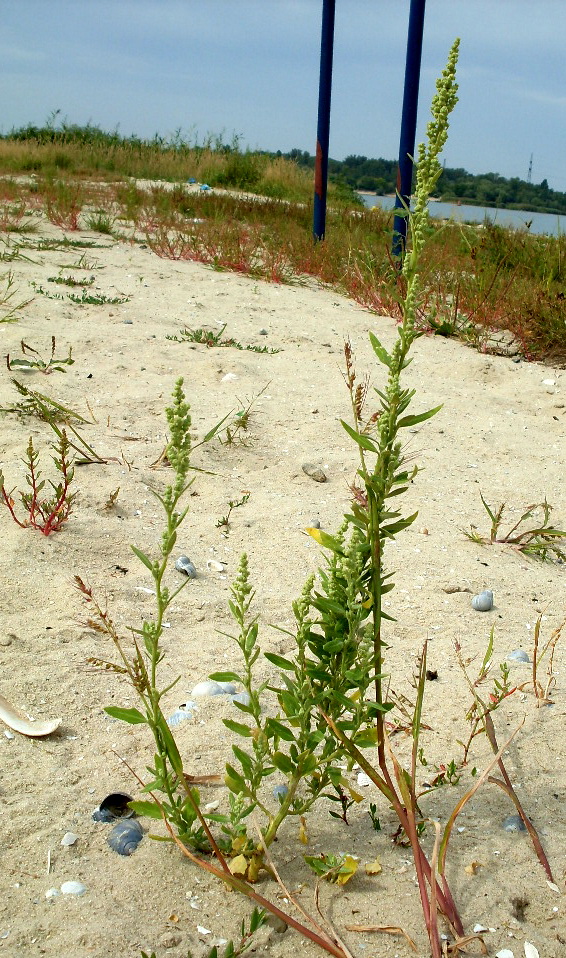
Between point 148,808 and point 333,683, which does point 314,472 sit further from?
point 148,808

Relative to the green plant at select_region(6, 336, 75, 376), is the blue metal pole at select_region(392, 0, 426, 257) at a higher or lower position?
higher

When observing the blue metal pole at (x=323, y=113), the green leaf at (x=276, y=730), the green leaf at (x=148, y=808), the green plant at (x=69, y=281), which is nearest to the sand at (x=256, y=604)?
the green leaf at (x=148, y=808)

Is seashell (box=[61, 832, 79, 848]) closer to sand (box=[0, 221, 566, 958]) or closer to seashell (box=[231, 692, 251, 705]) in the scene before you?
sand (box=[0, 221, 566, 958])

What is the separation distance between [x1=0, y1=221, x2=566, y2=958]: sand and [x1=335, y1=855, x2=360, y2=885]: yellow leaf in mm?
47

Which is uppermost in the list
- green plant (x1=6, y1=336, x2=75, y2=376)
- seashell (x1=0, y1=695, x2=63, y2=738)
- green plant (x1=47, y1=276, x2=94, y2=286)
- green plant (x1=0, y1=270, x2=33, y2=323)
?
green plant (x1=47, y1=276, x2=94, y2=286)

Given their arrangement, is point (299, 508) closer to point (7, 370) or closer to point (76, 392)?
point (76, 392)

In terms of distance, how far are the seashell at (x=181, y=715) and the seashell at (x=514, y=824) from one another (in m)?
0.75

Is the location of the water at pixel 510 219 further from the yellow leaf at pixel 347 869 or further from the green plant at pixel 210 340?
the yellow leaf at pixel 347 869

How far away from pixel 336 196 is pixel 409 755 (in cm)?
1535

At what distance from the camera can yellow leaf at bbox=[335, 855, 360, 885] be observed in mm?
1449

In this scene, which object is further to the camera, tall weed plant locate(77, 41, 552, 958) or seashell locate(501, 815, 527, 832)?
seashell locate(501, 815, 527, 832)

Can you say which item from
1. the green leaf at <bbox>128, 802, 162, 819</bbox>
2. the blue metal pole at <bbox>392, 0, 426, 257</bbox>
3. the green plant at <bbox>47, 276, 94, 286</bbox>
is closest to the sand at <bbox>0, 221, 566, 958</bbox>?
the green leaf at <bbox>128, 802, 162, 819</bbox>

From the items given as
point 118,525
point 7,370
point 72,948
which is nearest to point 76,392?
point 7,370

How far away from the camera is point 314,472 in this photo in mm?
3473
